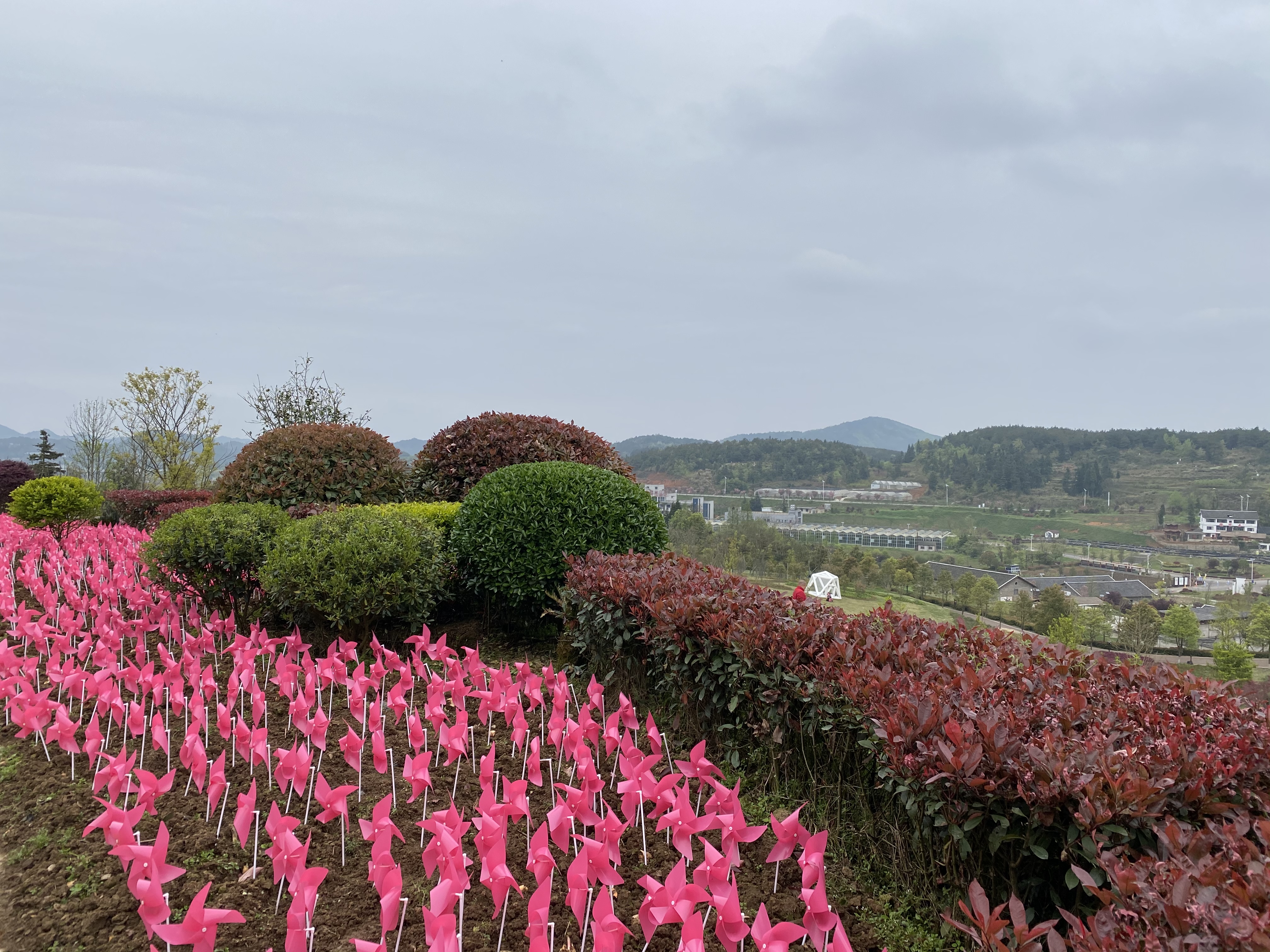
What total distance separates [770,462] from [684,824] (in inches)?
991

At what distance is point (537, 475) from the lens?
257 inches

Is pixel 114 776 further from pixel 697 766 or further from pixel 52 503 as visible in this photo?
pixel 52 503

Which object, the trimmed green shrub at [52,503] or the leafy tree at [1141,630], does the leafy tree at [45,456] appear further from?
the leafy tree at [1141,630]

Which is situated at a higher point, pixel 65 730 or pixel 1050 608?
pixel 65 730

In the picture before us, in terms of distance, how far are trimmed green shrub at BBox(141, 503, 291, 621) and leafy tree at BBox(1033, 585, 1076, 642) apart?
929 centimetres

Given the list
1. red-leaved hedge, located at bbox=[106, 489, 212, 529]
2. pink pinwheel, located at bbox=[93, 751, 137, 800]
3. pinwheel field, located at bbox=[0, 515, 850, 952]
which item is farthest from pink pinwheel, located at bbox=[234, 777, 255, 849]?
red-leaved hedge, located at bbox=[106, 489, 212, 529]

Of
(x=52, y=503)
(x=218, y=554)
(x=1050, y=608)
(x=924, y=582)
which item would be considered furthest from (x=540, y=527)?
(x=52, y=503)

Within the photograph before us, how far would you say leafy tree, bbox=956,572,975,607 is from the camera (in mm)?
11086

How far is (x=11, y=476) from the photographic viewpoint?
69.8 ft

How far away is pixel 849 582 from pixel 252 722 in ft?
36.5

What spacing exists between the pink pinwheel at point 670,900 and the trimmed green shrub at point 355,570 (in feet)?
13.3

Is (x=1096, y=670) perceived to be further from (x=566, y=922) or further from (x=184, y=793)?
(x=184, y=793)

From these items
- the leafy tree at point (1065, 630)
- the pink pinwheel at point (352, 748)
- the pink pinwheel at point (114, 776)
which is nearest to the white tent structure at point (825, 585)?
the leafy tree at point (1065, 630)

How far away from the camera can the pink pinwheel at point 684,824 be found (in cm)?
253
